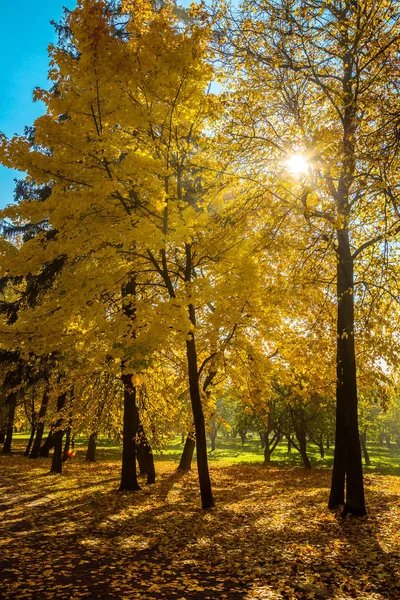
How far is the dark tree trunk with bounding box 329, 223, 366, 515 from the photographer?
861 cm

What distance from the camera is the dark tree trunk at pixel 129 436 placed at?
1264 centimetres

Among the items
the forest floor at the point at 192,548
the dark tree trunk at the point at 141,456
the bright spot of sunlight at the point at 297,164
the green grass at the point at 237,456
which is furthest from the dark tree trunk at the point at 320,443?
the bright spot of sunlight at the point at 297,164

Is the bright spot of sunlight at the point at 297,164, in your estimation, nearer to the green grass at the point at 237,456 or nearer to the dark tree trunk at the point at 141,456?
the dark tree trunk at the point at 141,456

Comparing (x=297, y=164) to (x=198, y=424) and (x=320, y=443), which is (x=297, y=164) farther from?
(x=320, y=443)

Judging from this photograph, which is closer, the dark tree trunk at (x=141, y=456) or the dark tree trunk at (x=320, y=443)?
the dark tree trunk at (x=141, y=456)

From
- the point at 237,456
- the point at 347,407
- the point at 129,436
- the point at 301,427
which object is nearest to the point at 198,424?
the point at 347,407

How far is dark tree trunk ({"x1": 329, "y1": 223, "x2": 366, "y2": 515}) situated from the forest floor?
517mm

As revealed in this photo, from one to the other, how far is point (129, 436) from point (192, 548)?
19.8 ft

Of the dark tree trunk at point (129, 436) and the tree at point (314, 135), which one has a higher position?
the tree at point (314, 135)

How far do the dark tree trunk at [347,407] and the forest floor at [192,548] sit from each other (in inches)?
20.3

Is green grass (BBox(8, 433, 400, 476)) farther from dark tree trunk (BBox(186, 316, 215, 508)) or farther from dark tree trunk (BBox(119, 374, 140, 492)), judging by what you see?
dark tree trunk (BBox(186, 316, 215, 508))

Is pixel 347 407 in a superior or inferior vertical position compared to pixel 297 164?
inferior

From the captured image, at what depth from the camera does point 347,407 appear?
8945 millimetres

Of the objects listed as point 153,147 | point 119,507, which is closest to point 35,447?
point 119,507
